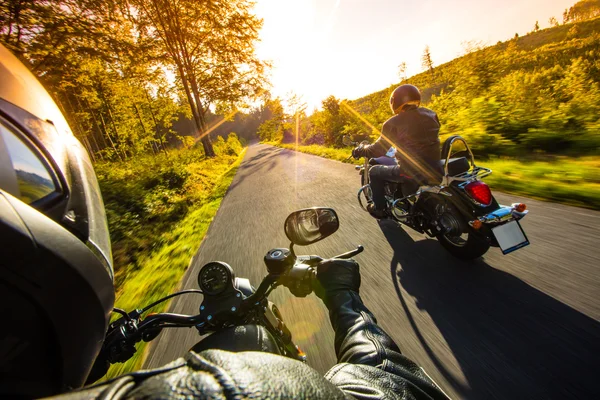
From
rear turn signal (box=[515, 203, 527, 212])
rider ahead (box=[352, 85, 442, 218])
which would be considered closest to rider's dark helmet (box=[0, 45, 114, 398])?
rear turn signal (box=[515, 203, 527, 212])

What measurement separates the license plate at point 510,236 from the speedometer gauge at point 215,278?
236cm

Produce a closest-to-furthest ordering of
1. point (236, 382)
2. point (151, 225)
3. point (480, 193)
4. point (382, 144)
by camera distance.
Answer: point (236, 382)
point (480, 193)
point (382, 144)
point (151, 225)

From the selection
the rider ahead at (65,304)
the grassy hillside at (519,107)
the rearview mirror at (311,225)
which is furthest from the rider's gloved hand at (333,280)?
the grassy hillside at (519,107)

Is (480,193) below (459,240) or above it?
above

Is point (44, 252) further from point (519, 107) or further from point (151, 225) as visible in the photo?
point (519, 107)

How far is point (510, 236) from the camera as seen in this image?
2371mm

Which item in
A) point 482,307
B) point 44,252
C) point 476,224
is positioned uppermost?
point 44,252

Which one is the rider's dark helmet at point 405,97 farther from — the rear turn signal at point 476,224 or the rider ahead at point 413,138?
the rear turn signal at point 476,224

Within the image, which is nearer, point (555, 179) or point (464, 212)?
point (464, 212)

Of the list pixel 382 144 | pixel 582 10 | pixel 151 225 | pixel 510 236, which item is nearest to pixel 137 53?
pixel 151 225

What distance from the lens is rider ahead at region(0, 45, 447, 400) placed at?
40cm

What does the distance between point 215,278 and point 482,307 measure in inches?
83.8

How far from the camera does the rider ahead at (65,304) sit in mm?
405

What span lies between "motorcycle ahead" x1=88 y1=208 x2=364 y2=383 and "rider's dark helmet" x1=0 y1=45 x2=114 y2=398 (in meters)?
0.47
